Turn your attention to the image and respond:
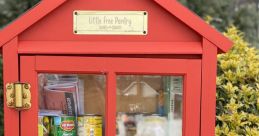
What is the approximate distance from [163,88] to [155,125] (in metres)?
Result: 0.18

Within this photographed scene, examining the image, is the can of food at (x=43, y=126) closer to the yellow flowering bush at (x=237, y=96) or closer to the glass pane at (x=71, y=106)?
the glass pane at (x=71, y=106)

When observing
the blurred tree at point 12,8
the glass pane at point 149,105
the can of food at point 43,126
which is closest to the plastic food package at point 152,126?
the glass pane at point 149,105

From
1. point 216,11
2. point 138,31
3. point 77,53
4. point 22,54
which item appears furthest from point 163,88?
point 216,11

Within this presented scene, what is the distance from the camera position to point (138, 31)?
64.9 inches

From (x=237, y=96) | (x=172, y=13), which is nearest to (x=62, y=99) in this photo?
(x=172, y=13)

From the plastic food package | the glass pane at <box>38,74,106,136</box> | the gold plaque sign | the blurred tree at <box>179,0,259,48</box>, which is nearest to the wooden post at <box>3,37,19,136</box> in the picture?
the glass pane at <box>38,74,106,136</box>

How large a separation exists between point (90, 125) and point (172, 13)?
0.63 metres

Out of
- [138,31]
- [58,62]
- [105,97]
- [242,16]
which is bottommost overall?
[105,97]

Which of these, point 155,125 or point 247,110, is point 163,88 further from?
point 247,110

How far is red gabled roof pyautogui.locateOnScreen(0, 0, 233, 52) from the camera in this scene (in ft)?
5.24

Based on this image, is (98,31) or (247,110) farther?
(247,110)

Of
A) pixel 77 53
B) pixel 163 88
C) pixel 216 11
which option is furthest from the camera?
pixel 216 11

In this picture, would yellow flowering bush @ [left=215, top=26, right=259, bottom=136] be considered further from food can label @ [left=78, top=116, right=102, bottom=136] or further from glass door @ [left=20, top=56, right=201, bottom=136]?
food can label @ [left=78, top=116, right=102, bottom=136]

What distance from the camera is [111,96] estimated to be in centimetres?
167
